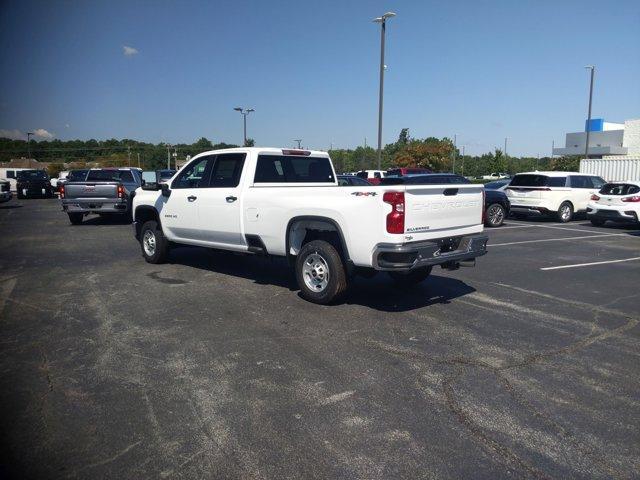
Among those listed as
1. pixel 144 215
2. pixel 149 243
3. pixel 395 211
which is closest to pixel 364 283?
pixel 395 211

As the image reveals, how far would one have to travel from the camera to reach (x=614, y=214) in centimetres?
1598

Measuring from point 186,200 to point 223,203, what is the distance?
41.6 inches

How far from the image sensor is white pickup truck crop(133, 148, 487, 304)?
5.68 metres

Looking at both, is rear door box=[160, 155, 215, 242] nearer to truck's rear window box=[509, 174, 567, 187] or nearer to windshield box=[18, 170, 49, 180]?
truck's rear window box=[509, 174, 567, 187]

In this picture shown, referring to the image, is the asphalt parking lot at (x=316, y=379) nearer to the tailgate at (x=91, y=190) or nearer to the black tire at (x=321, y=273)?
the black tire at (x=321, y=273)

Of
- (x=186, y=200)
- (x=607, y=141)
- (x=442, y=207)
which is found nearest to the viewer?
(x=442, y=207)

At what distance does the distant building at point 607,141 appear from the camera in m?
49.6

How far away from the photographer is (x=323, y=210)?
6172 millimetres

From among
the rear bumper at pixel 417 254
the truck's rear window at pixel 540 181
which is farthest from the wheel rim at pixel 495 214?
the rear bumper at pixel 417 254

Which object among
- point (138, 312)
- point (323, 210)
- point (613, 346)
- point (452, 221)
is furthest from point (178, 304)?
point (613, 346)

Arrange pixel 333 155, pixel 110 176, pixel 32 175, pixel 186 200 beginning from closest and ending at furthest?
pixel 186 200 < pixel 110 176 < pixel 32 175 < pixel 333 155

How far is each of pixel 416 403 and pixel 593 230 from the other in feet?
48.5

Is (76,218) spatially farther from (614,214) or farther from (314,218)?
(614,214)

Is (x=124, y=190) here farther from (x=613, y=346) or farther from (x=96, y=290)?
(x=613, y=346)
